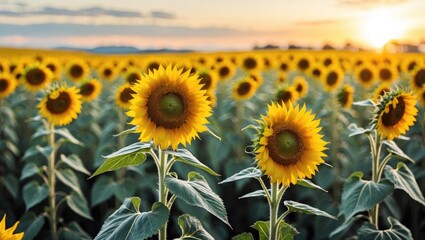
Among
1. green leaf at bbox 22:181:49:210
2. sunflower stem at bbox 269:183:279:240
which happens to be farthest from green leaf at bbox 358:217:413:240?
green leaf at bbox 22:181:49:210

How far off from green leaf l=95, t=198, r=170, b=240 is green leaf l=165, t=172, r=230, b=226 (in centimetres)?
11

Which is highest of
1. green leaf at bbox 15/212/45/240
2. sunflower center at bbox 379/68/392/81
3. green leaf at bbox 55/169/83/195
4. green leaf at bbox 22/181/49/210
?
sunflower center at bbox 379/68/392/81

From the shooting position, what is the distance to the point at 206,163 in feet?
24.3

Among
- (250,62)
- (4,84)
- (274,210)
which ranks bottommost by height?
(4,84)

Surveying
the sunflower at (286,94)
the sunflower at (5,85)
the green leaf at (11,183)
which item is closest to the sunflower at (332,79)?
the sunflower at (286,94)

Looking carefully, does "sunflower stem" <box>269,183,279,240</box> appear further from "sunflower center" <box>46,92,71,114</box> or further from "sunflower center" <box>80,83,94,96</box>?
"sunflower center" <box>80,83,94,96</box>

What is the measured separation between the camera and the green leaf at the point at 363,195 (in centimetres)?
379

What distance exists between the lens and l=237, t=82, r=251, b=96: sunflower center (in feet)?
25.5

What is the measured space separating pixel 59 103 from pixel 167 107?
3007 mm

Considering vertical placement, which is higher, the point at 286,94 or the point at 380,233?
the point at 286,94

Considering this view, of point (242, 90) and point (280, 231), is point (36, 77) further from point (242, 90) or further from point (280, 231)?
point (280, 231)

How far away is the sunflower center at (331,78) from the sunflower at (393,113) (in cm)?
476

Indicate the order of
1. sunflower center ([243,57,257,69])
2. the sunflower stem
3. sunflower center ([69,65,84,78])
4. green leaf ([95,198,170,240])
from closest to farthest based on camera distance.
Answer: green leaf ([95,198,170,240]) → the sunflower stem → sunflower center ([69,65,84,78]) → sunflower center ([243,57,257,69])

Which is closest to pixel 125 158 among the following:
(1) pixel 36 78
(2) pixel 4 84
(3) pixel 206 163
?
(3) pixel 206 163
